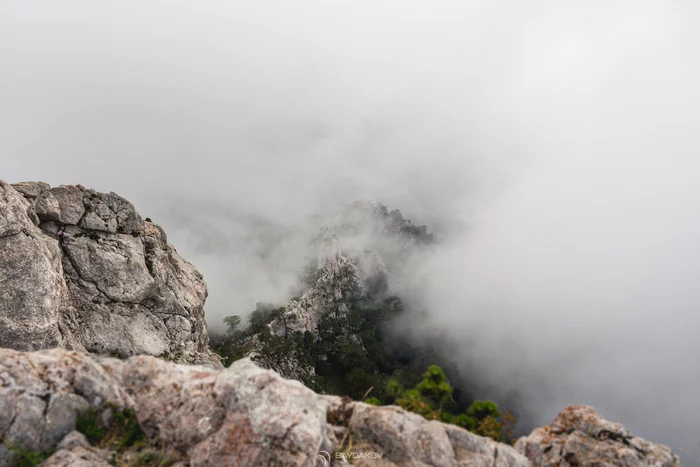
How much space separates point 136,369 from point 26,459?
3.80 m

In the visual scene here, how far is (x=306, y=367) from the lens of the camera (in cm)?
11275

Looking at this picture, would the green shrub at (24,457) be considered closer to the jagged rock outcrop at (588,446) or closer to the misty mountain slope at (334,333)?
the jagged rock outcrop at (588,446)

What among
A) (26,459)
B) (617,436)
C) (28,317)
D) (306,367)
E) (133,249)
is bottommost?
(26,459)

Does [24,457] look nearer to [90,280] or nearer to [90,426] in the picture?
[90,426]

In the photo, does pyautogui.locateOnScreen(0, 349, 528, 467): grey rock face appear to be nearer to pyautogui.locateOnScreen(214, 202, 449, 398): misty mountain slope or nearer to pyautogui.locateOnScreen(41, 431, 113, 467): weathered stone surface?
pyautogui.locateOnScreen(41, 431, 113, 467): weathered stone surface

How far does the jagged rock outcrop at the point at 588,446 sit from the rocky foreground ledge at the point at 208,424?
72mm

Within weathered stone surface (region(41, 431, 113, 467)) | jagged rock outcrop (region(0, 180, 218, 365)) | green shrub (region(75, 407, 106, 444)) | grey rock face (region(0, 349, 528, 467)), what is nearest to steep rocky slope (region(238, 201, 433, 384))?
jagged rock outcrop (region(0, 180, 218, 365))

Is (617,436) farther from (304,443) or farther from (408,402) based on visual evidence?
(304,443)

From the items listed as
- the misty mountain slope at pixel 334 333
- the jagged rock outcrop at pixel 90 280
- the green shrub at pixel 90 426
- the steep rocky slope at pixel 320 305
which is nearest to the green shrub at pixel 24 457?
the green shrub at pixel 90 426

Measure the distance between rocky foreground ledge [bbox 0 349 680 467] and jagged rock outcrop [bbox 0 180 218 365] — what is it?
19.5 metres

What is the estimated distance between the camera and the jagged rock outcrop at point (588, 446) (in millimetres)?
14891

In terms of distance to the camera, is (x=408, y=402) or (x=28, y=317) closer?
(x=408, y=402)

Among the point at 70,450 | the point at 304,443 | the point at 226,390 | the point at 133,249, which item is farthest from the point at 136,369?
the point at 133,249

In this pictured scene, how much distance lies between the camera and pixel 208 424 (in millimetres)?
12117
